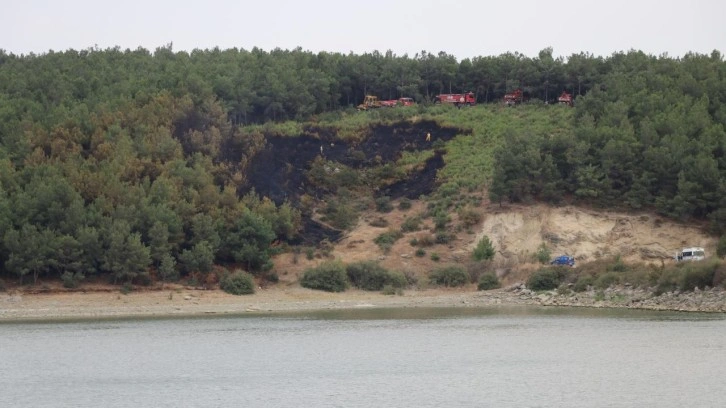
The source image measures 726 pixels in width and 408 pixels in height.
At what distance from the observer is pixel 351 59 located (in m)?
132

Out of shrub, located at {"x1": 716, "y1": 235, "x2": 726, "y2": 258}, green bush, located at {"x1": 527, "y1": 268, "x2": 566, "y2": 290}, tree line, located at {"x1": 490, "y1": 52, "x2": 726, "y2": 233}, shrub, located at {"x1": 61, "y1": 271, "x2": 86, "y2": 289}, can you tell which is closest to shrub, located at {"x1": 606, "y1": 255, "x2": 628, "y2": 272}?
green bush, located at {"x1": 527, "y1": 268, "x2": 566, "y2": 290}

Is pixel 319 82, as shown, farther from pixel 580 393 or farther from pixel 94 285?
pixel 580 393

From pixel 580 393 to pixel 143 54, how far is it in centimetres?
9977

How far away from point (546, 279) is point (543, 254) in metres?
4.68

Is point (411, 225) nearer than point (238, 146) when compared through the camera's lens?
Yes

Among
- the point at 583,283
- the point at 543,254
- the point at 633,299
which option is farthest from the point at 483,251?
the point at 633,299

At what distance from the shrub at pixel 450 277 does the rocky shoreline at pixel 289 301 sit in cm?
93

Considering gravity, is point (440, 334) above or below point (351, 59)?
below

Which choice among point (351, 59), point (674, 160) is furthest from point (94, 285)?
point (351, 59)

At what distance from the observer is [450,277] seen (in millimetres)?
90938

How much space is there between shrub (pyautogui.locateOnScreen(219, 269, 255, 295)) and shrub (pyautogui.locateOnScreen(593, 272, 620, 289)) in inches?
962

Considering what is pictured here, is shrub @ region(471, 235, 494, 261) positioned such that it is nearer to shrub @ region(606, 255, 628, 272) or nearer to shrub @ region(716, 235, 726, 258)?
shrub @ region(606, 255, 628, 272)

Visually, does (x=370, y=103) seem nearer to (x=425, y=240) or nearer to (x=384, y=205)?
(x=384, y=205)

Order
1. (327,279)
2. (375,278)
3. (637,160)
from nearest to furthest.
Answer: (327,279) < (375,278) < (637,160)
